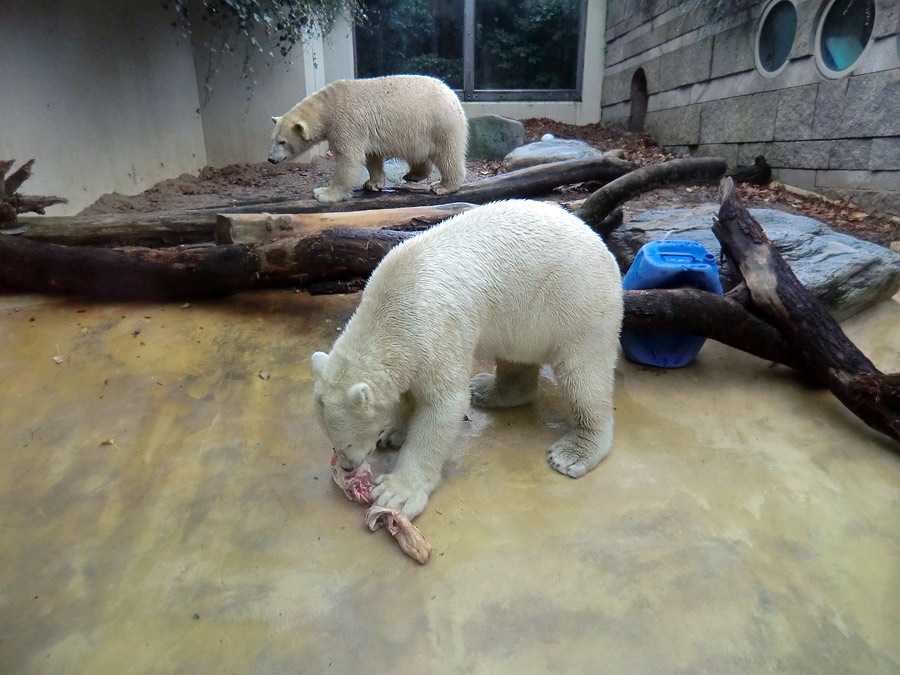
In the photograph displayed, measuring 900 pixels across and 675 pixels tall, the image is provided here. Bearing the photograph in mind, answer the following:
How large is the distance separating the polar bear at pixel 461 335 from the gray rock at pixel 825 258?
2.50 metres

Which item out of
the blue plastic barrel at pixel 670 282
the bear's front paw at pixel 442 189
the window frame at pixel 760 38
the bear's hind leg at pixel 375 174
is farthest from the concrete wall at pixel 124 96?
the window frame at pixel 760 38

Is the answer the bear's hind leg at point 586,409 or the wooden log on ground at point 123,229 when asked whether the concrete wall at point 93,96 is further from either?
the bear's hind leg at point 586,409

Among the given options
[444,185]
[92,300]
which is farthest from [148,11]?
[92,300]

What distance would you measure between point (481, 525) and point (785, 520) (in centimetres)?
144

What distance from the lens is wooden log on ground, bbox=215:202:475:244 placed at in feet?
15.1

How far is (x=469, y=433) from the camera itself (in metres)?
3.20

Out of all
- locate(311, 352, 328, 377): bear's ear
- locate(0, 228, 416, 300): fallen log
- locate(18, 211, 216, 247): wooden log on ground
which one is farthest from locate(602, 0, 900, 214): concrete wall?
locate(18, 211, 216, 247): wooden log on ground

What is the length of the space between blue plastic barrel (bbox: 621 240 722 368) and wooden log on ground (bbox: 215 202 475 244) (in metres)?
1.99

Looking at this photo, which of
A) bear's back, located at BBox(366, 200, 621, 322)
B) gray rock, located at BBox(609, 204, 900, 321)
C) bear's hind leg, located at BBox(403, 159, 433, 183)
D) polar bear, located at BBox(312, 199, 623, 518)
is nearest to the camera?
polar bear, located at BBox(312, 199, 623, 518)

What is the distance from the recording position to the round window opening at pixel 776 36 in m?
6.95

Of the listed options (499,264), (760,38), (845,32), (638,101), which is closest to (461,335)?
(499,264)

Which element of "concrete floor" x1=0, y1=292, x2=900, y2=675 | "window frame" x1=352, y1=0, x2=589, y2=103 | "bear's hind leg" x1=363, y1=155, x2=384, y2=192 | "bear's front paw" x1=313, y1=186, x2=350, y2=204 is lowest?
"concrete floor" x1=0, y1=292, x2=900, y2=675

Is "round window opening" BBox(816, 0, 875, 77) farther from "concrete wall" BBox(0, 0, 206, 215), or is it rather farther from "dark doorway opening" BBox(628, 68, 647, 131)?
"concrete wall" BBox(0, 0, 206, 215)

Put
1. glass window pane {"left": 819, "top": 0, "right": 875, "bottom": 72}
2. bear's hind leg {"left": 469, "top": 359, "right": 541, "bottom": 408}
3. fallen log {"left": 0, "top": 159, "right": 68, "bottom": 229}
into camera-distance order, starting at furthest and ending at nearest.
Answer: glass window pane {"left": 819, "top": 0, "right": 875, "bottom": 72}
fallen log {"left": 0, "top": 159, "right": 68, "bottom": 229}
bear's hind leg {"left": 469, "top": 359, "right": 541, "bottom": 408}
